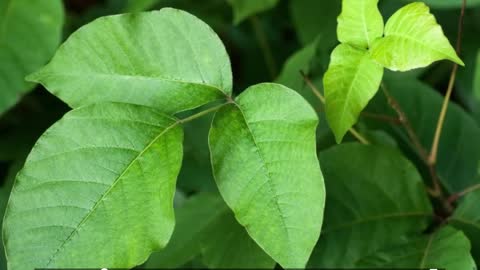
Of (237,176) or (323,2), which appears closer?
(237,176)

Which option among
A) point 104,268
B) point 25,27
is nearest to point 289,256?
point 104,268

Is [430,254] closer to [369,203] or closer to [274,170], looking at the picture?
[369,203]

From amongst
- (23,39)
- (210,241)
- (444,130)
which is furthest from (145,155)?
(444,130)

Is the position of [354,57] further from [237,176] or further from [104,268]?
[104,268]

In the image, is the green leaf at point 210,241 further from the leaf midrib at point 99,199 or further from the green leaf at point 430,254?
the leaf midrib at point 99,199

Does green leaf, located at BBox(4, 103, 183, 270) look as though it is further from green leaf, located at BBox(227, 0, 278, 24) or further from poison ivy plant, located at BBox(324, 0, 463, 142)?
green leaf, located at BBox(227, 0, 278, 24)

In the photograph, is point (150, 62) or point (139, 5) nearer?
point (150, 62)

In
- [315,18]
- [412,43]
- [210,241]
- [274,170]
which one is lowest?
[210,241]

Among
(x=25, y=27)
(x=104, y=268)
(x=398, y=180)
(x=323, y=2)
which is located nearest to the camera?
(x=104, y=268)
